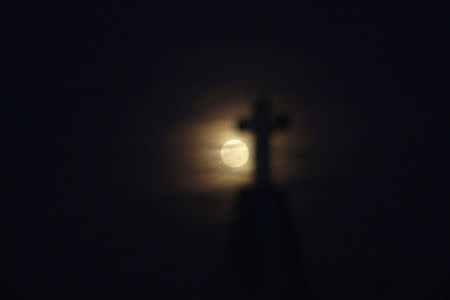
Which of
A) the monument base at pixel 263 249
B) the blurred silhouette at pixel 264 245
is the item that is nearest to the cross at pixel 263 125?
the blurred silhouette at pixel 264 245

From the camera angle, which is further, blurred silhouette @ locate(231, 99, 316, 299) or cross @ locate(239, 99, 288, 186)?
cross @ locate(239, 99, 288, 186)

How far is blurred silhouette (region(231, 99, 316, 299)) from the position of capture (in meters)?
3.33

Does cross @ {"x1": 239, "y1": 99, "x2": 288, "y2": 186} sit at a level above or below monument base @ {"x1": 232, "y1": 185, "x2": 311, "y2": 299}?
above

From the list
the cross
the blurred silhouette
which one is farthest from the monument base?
the cross

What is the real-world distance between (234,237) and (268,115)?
1.08 metres

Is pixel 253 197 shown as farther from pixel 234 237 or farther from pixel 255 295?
pixel 255 295

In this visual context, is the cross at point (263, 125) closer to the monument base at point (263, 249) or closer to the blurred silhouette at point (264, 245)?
the blurred silhouette at point (264, 245)

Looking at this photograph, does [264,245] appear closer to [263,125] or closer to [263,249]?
[263,249]

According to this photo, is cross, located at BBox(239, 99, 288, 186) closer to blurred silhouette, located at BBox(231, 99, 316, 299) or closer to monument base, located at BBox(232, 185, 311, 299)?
blurred silhouette, located at BBox(231, 99, 316, 299)

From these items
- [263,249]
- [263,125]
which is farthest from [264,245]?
[263,125]

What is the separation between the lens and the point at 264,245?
11.0 feet

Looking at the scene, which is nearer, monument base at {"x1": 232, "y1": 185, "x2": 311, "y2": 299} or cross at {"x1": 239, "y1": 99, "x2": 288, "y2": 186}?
monument base at {"x1": 232, "y1": 185, "x2": 311, "y2": 299}

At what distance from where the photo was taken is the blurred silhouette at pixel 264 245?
3.33 meters

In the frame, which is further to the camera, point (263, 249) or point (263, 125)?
point (263, 125)
